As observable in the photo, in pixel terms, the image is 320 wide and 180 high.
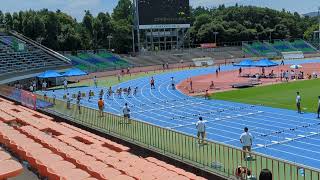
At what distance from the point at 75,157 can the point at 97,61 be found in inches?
2336

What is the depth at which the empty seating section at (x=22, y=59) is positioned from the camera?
48.7 meters

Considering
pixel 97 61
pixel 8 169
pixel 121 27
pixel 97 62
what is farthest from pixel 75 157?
pixel 121 27

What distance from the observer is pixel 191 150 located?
42.3 feet

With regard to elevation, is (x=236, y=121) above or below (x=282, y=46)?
below

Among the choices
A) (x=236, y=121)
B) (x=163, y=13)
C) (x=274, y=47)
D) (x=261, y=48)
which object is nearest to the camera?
(x=236, y=121)

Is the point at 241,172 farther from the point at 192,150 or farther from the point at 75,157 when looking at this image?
the point at 75,157

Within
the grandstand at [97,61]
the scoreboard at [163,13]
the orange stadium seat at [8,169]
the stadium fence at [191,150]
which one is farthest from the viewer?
the scoreboard at [163,13]

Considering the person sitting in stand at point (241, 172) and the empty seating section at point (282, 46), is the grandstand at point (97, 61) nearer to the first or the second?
the empty seating section at point (282, 46)

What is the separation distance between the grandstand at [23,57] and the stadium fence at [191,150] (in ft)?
96.7

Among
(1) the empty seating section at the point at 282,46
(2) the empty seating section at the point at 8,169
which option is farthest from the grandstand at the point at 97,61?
(2) the empty seating section at the point at 8,169

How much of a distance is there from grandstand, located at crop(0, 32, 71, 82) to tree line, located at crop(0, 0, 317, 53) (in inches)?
649

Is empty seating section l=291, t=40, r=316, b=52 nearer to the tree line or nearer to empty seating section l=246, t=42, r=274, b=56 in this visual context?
empty seating section l=246, t=42, r=274, b=56

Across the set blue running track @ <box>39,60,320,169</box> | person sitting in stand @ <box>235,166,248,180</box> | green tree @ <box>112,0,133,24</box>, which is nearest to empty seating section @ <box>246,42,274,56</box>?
green tree @ <box>112,0,133,24</box>

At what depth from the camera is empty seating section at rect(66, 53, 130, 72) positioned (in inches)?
2563
